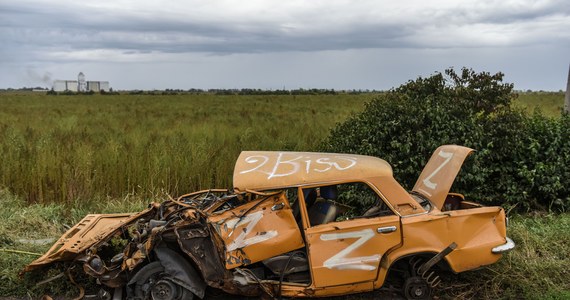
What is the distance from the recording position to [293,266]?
512cm

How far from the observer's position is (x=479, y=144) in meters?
8.05

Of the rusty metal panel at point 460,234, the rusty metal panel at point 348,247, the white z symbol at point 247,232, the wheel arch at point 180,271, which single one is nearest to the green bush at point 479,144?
the rusty metal panel at point 460,234

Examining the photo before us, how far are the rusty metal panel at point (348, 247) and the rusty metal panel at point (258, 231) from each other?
21 cm

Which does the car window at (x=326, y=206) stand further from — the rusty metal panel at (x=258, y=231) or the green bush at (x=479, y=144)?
the green bush at (x=479, y=144)

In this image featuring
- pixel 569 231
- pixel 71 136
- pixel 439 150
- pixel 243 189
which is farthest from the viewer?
pixel 71 136

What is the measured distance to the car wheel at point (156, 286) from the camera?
5.05m

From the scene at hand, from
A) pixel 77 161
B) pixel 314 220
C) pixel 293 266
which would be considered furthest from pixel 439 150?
pixel 77 161

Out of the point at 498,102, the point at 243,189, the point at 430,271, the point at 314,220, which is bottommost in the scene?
the point at 430,271

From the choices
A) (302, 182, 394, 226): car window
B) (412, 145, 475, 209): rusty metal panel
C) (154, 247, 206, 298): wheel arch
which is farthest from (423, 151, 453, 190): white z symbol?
(154, 247, 206, 298): wheel arch

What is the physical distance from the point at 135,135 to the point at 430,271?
868cm

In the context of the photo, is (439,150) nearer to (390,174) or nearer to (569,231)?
(390,174)

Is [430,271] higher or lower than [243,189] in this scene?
lower

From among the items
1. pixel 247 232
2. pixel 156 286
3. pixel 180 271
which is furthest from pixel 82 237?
pixel 247 232

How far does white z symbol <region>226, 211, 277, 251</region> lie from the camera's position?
4.92 metres
